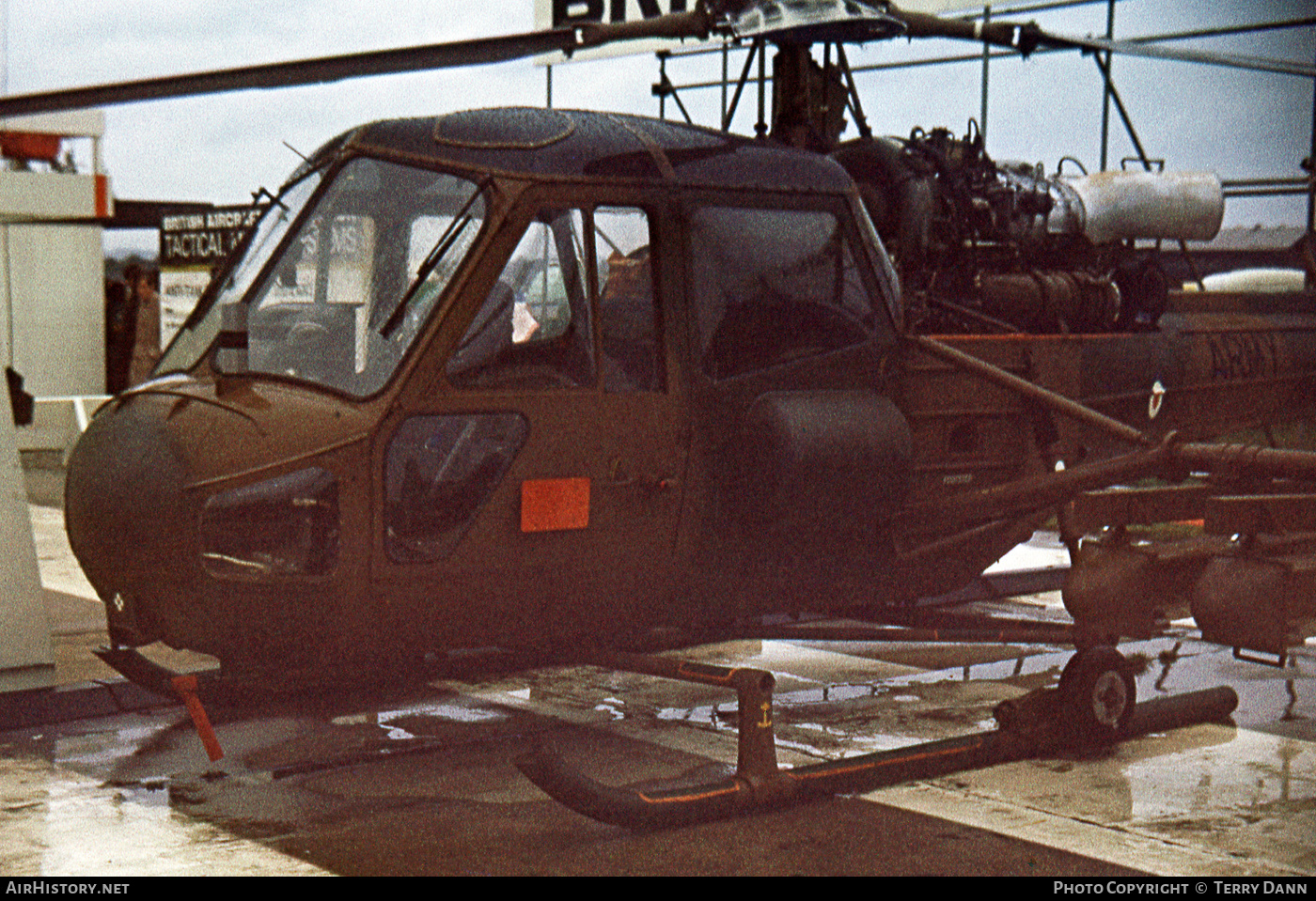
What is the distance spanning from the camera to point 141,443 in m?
4.94

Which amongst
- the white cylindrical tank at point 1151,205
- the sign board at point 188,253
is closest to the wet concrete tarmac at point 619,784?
the white cylindrical tank at point 1151,205

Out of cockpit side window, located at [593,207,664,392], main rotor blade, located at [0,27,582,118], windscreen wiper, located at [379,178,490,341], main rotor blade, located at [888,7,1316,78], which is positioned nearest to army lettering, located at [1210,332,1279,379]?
main rotor blade, located at [888,7,1316,78]

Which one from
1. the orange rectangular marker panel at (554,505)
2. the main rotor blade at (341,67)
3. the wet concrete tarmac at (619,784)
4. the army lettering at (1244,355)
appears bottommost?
the wet concrete tarmac at (619,784)

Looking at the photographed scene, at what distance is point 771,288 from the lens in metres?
5.80

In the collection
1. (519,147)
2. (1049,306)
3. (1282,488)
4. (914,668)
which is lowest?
(914,668)

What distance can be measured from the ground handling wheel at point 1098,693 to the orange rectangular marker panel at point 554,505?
2.09 meters

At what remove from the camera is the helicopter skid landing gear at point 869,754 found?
4926mm

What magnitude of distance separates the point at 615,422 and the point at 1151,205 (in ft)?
11.0

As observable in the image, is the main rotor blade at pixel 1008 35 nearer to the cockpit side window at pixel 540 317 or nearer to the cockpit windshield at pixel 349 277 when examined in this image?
the cockpit side window at pixel 540 317

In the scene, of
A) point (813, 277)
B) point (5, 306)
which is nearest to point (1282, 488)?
point (813, 277)

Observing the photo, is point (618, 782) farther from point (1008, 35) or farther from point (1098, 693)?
point (1008, 35)

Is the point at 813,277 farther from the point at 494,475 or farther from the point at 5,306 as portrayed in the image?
the point at 5,306

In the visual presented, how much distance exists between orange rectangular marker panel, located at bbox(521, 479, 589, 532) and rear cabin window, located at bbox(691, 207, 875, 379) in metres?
0.70

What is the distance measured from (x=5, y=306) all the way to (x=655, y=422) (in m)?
16.5
